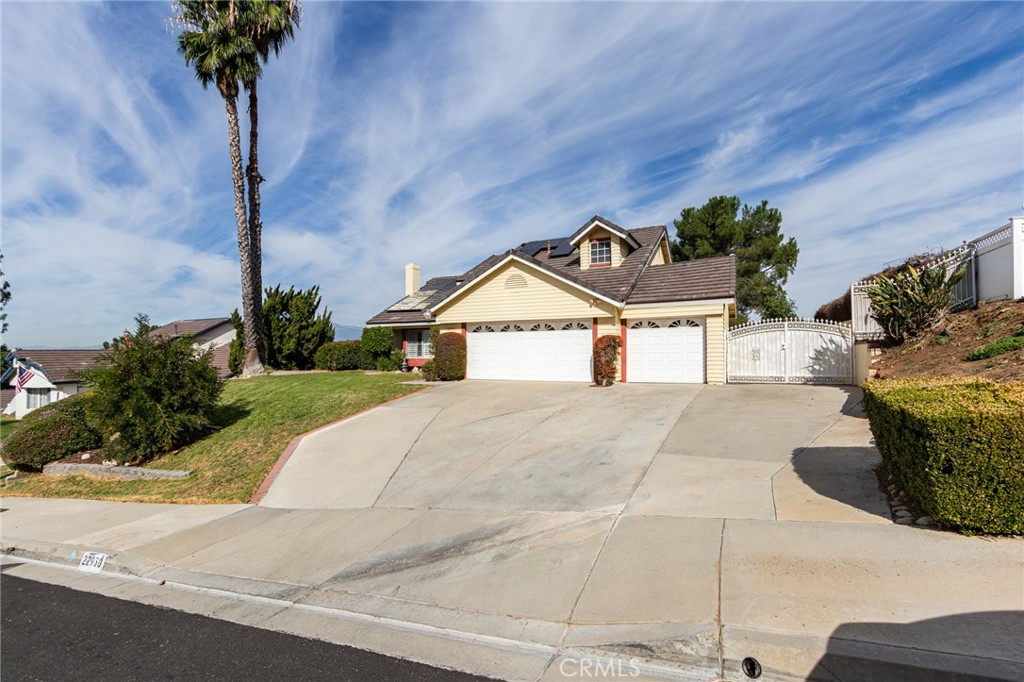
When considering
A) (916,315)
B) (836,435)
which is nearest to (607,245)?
(916,315)

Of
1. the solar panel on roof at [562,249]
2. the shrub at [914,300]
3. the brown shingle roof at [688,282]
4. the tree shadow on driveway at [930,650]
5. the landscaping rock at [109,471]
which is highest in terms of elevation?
the solar panel on roof at [562,249]

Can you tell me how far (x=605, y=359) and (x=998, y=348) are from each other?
918 centimetres

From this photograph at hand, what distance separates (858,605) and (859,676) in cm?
74

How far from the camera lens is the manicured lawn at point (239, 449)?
10.3 metres

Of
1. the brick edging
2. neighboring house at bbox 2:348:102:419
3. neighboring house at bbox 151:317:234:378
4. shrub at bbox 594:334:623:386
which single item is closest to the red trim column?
shrub at bbox 594:334:623:386

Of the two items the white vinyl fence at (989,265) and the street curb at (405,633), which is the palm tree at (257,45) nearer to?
the street curb at (405,633)

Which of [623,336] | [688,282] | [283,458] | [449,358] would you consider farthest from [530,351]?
[283,458]

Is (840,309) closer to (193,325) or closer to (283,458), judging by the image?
(283,458)

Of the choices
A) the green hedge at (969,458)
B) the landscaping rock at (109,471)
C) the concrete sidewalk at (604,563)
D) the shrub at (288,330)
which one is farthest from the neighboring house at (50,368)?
the green hedge at (969,458)

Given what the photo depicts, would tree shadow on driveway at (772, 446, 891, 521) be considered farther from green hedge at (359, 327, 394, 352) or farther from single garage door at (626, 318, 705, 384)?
green hedge at (359, 327, 394, 352)

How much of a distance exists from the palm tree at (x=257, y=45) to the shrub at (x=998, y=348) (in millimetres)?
24096

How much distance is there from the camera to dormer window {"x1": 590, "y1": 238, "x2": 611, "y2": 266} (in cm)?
2048

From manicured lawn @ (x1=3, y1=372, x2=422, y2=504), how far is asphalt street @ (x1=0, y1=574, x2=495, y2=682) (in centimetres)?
421

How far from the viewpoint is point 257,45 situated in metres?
21.3
